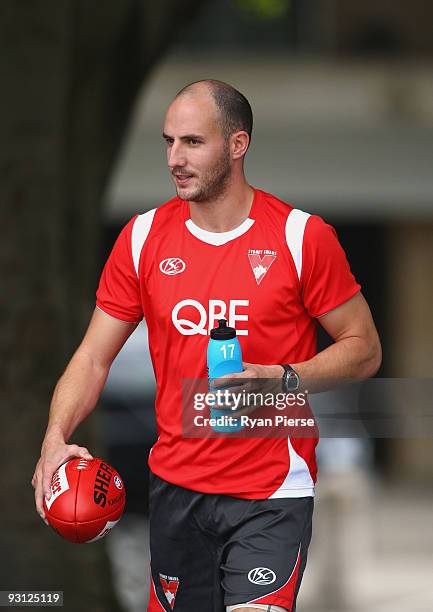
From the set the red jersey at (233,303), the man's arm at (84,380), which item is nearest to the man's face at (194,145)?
the red jersey at (233,303)

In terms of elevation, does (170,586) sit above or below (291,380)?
below

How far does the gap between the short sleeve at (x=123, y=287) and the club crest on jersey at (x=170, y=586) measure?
1.05 m

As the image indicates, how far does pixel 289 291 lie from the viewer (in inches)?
194

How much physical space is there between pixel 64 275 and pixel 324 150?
10.9 meters

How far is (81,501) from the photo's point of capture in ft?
16.1

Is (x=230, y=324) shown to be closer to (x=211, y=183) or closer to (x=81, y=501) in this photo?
(x=211, y=183)

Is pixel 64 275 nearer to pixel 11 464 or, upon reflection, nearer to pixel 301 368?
pixel 11 464

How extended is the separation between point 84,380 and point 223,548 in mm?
848

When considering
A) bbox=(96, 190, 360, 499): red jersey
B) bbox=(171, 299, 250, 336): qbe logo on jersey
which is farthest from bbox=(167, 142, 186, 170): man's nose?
bbox=(171, 299, 250, 336): qbe logo on jersey

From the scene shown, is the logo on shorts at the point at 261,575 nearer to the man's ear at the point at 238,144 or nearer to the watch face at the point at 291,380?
the watch face at the point at 291,380

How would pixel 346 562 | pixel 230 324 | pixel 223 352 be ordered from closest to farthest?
pixel 223 352 → pixel 230 324 → pixel 346 562

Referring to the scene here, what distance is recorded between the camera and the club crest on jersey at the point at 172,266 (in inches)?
197

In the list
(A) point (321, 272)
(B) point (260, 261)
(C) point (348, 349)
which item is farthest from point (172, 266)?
(C) point (348, 349)

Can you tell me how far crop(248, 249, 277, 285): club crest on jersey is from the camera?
491 centimetres
